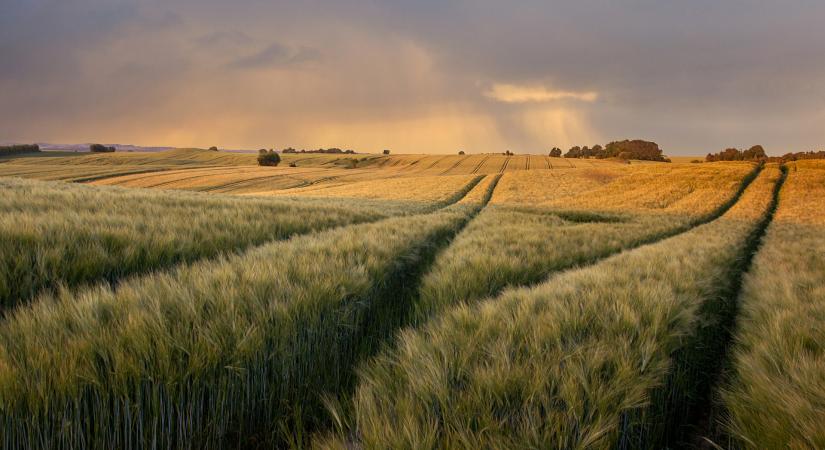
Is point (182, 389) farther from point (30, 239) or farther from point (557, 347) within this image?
point (30, 239)

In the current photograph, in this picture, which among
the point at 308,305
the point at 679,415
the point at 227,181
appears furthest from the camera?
the point at 227,181

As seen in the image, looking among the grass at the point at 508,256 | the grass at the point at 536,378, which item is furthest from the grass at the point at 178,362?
the grass at the point at 508,256

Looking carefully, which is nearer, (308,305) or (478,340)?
(478,340)

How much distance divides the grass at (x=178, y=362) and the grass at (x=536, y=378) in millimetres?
534

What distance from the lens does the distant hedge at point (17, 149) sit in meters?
90.2

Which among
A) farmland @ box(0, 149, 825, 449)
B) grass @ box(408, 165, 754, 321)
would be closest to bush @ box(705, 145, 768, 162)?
grass @ box(408, 165, 754, 321)

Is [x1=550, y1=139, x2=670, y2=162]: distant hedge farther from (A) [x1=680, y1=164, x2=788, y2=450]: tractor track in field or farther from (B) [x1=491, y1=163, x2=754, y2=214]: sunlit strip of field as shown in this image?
(A) [x1=680, y1=164, x2=788, y2=450]: tractor track in field

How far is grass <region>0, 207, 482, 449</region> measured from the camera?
1366 millimetres

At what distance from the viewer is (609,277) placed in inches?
143

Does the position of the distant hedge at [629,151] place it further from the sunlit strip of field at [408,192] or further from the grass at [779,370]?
the grass at [779,370]

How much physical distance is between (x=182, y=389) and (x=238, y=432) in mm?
366

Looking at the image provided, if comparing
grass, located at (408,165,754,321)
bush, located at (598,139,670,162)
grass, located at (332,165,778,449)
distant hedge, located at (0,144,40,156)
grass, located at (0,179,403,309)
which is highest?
bush, located at (598,139,670,162)

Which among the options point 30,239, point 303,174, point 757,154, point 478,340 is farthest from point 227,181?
point 757,154

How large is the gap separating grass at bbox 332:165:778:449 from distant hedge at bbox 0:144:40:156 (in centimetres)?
13452
